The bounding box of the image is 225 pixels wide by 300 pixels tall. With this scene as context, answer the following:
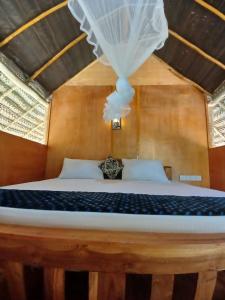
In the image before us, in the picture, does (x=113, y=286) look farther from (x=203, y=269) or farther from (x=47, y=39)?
(x=47, y=39)

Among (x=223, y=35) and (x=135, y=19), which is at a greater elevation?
(x=223, y=35)

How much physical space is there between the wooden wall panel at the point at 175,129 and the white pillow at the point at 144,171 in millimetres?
402

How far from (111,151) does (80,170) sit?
2.21 ft

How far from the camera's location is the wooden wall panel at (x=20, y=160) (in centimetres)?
233

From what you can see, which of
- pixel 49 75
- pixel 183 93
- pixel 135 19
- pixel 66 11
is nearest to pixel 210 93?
pixel 183 93

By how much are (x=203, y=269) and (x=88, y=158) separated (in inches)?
103

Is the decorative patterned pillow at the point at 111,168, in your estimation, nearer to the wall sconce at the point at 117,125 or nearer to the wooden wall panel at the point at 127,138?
the wooden wall panel at the point at 127,138

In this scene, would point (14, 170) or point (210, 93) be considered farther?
point (210, 93)

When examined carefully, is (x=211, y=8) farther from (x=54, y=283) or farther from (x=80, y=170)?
(x=54, y=283)

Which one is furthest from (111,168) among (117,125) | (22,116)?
(22,116)

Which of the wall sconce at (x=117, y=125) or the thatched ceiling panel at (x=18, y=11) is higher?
the thatched ceiling panel at (x=18, y=11)

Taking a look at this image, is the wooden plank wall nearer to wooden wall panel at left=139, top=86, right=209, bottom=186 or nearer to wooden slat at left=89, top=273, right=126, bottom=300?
wooden wall panel at left=139, top=86, right=209, bottom=186

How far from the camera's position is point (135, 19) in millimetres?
1608

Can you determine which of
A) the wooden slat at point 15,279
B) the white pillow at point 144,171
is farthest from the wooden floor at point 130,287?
the white pillow at point 144,171
